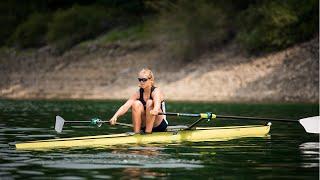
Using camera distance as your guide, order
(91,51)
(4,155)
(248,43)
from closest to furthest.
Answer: (4,155) < (248,43) < (91,51)

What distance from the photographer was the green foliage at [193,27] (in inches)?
1993

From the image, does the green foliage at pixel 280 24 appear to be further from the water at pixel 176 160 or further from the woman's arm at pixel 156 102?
the woman's arm at pixel 156 102

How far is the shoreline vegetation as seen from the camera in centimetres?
4484

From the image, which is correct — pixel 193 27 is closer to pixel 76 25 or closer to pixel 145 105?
pixel 76 25

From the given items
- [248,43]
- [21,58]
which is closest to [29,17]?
[21,58]

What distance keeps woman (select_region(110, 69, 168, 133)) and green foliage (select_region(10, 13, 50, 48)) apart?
4400cm

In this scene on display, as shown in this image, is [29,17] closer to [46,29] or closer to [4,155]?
[46,29]

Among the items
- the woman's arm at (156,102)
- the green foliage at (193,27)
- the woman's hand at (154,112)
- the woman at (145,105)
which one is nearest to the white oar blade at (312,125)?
the woman at (145,105)

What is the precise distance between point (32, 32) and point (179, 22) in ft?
49.7

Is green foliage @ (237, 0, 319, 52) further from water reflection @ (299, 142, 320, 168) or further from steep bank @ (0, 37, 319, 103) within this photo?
water reflection @ (299, 142, 320, 168)

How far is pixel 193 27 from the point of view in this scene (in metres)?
50.8

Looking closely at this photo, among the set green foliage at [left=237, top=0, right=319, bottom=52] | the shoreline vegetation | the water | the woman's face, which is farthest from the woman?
green foliage at [left=237, top=0, right=319, bottom=52]

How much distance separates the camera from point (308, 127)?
1969 centimetres

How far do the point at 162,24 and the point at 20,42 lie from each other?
14729mm
